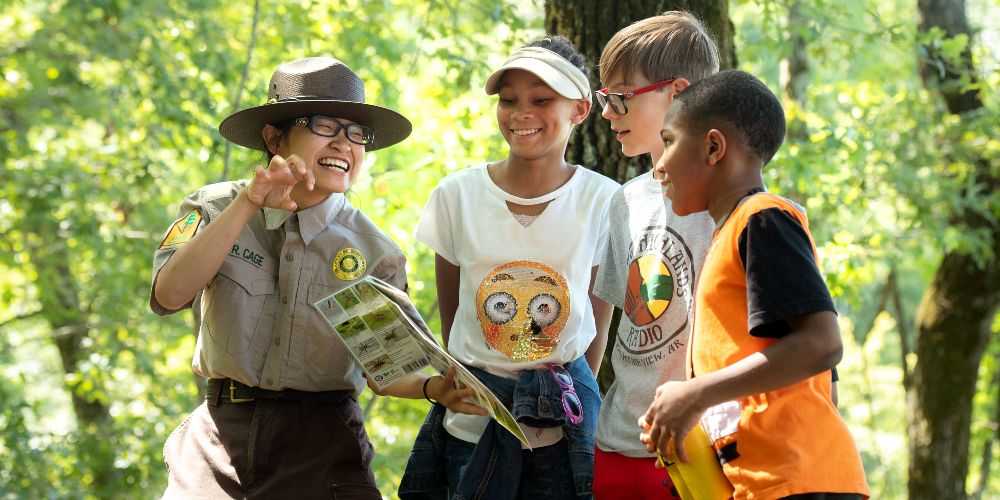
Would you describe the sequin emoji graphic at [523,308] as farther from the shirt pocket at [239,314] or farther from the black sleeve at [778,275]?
the black sleeve at [778,275]

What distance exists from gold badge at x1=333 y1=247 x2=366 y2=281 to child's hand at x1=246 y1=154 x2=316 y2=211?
324 mm

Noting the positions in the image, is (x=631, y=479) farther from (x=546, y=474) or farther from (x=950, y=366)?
(x=950, y=366)

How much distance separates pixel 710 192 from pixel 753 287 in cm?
33

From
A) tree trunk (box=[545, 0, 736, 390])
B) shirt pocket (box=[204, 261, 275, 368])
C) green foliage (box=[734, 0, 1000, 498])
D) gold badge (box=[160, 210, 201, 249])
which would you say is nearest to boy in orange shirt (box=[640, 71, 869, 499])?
shirt pocket (box=[204, 261, 275, 368])

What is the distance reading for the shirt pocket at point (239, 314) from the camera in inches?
121

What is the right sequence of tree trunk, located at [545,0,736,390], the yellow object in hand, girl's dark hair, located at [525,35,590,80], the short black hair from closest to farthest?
the yellow object in hand → the short black hair → girl's dark hair, located at [525,35,590,80] → tree trunk, located at [545,0,736,390]

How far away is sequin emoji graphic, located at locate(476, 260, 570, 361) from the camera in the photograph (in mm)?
3145

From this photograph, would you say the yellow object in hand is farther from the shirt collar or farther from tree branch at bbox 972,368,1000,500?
tree branch at bbox 972,368,1000,500

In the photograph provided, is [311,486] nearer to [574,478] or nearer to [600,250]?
[574,478]

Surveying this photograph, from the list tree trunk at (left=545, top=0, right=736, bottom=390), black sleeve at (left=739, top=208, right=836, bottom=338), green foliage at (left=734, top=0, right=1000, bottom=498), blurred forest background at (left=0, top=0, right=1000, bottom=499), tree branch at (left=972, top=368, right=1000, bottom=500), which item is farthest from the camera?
tree branch at (left=972, top=368, right=1000, bottom=500)

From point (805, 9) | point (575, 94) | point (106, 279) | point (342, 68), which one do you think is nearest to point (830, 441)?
point (575, 94)

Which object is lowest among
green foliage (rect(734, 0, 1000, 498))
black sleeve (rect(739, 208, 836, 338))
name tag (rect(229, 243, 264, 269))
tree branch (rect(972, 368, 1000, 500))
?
tree branch (rect(972, 368, 1000, 500))

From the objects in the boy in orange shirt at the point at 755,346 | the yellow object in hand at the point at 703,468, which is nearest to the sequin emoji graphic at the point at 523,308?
the boy in orange shirt at the point at 755,346

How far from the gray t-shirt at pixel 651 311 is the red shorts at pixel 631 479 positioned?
0.03 metres
